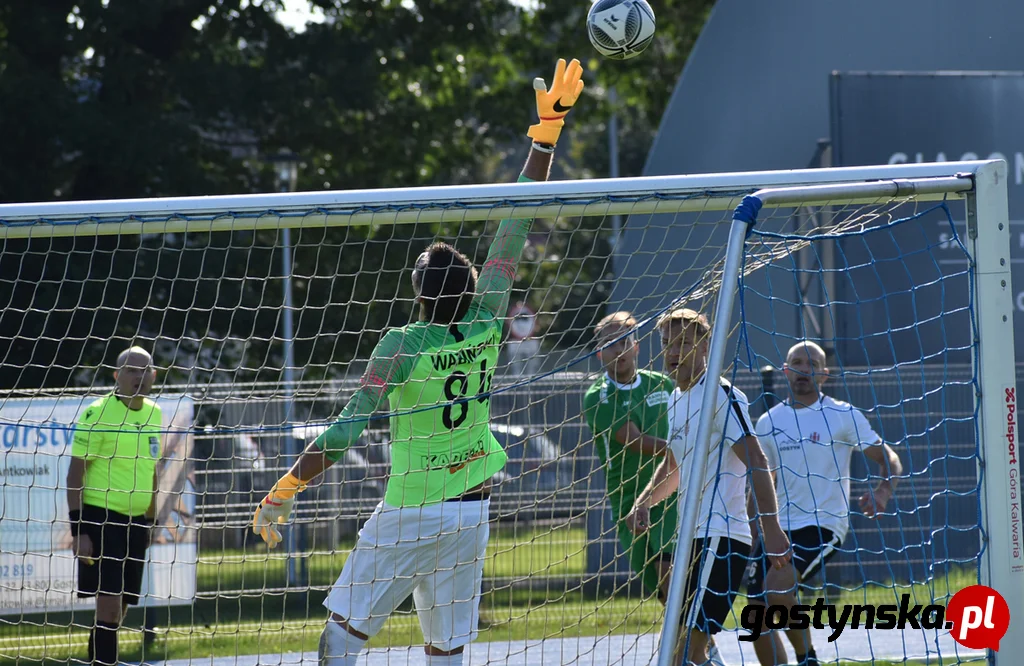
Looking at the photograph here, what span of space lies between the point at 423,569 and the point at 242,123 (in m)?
13.3

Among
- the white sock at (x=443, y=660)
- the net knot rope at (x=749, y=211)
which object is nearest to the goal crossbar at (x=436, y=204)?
the net knot rope at (x=749, y=211)

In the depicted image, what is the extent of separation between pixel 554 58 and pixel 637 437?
1411 cm

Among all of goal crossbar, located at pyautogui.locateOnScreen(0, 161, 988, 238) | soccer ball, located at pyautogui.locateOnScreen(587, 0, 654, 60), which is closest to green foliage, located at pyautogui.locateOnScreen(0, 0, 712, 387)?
soccer ball, located at pyautogui.locateOnScreen(587, 0, 654, 60)

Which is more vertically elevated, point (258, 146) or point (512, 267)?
point (258, 146)

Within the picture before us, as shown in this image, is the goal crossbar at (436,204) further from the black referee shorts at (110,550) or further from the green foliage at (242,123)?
the green foliage at (242,123)

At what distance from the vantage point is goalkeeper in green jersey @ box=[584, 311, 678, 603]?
5.92 metres

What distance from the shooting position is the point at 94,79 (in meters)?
16.2

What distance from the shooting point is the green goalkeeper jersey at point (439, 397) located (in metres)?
4.28

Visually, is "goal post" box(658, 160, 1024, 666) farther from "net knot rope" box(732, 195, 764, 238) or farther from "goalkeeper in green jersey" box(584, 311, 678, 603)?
"goalkeeper in green jersey" box(584, 311, 678, 603)

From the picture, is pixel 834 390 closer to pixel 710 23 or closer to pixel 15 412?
pixel 710 23

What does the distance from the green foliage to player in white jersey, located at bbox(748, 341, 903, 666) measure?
21.9 ft

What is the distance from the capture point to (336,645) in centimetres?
438

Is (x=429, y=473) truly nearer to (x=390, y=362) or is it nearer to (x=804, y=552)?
(x=390, y=362)

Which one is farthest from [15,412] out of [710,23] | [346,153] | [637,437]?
[346,153]
